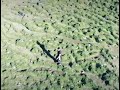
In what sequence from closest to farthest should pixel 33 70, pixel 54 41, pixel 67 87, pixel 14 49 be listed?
pixel 67 87 → pixel 33 70 → pixel 14 49 → pixel 54 41

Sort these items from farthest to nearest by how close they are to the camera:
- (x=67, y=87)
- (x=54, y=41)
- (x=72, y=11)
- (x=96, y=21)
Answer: (x=72, y=11)
(x=96, y=21)
(x=54, y=41)
(x=67, y=87)

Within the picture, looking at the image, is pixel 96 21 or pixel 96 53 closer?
pixel 96 53

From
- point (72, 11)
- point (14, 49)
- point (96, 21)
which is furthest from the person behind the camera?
point (72, 11)

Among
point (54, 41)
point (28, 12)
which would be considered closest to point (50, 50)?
point (54, 41)

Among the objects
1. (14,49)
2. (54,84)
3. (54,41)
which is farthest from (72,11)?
(54,84)

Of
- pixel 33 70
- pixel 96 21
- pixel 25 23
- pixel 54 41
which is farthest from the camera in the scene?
pixel 96 21

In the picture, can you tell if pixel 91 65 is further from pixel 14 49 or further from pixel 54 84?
pixel 14 49
